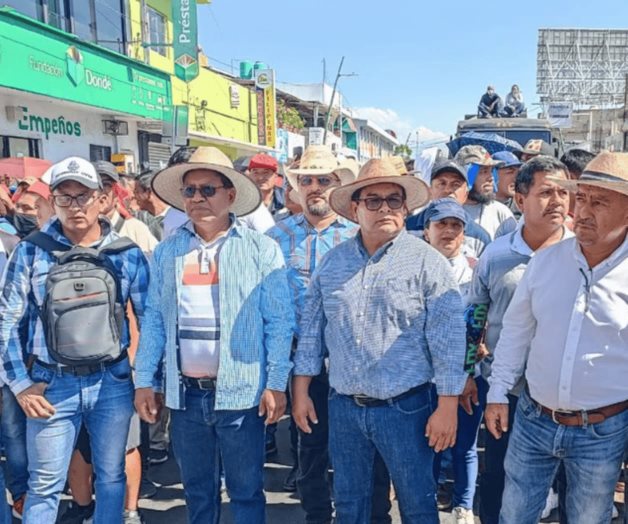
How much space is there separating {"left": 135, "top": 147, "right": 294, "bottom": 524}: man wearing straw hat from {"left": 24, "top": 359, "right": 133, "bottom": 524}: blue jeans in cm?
14

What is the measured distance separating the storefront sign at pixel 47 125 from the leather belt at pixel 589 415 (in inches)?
402

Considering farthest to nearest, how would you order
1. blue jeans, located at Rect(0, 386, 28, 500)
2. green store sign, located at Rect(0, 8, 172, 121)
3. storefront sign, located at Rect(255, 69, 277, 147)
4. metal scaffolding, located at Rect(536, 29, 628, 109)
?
metal scaffolding, located at Rect(536, 29, 628, 109), storefront sign, located at Rect(255, 69, 277, 147), green store sign, located at Rect(0, 8, 172, 121), blue jeans, located at Rect(0, 386, 28, 500)

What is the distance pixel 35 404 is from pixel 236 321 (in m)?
0.95

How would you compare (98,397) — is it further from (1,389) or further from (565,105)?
(565,105)

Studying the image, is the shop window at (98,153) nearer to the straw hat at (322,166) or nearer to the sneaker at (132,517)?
the straw hat at (322,166)

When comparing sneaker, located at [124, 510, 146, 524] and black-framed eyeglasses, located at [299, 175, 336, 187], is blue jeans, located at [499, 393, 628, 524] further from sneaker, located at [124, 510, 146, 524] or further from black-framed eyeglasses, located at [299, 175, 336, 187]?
sneaker, located at [124, 510, 146, 524]

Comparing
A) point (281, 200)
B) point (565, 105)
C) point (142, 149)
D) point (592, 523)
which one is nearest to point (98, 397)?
point (592, 523)

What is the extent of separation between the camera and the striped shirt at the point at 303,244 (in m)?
3.10

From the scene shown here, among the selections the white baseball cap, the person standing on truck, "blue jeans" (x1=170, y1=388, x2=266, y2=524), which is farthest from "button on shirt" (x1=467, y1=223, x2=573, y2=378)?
the person standing on truck

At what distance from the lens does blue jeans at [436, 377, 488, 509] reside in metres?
2.95

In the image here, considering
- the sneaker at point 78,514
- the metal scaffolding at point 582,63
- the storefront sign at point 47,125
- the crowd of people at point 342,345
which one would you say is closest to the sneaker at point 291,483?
the crowd of people at point 342,345

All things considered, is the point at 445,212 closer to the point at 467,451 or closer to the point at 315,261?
the point at 315,261

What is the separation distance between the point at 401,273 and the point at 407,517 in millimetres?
1027

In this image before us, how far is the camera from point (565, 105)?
1428 inches
